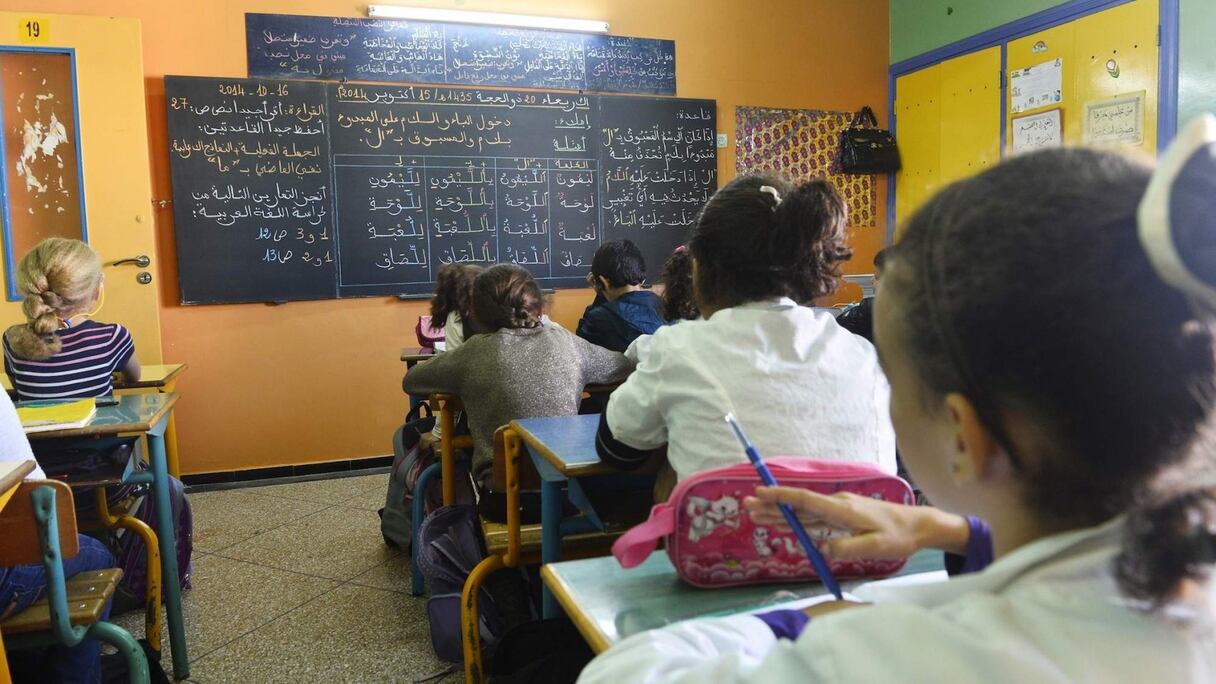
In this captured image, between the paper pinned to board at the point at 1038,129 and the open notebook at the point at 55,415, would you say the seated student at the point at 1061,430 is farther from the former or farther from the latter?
the paper pinned to board at the point at 1038,129

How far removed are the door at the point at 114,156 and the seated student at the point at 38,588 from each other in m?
2.35

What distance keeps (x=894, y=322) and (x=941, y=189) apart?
9 cm

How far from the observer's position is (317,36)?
4246mm

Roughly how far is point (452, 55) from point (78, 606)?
3.43 metres

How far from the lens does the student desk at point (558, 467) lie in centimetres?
163

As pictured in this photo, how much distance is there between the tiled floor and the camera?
2365mm

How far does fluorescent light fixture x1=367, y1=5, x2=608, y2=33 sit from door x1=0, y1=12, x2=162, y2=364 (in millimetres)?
1116

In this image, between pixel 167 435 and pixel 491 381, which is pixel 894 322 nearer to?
pixel 491 381

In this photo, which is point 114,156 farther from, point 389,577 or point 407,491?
point 389,577

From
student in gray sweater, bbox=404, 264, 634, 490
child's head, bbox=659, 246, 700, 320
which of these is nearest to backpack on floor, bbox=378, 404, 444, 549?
student in gray sweater, bbox=404, 264, 634, 490

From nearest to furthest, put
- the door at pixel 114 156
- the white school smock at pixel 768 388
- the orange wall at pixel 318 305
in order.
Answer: the white school smock at pixel 768 388, the door at pixel 114 156, the orange wall at pixel 318 305

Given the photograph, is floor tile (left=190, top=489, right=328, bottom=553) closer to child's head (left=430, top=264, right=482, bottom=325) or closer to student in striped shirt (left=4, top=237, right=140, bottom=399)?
student in striped shirt (left=4, top=237, right=140, bottom=399)

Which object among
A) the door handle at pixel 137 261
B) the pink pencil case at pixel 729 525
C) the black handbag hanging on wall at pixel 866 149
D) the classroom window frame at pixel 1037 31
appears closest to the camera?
the pink pencil case at pixel 729 525

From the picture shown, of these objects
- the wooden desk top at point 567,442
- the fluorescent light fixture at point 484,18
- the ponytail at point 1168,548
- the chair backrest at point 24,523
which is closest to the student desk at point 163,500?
the chair backrest at point 24,523
